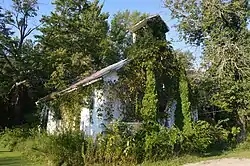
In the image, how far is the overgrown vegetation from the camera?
12.7 metres

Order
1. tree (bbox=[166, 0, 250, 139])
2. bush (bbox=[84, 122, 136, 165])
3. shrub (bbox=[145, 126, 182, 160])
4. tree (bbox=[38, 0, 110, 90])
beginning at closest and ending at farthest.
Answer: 1. bush (bbox=[84, 122, 136, 165])
2. shrub (bbox=[145, 126, 182, 160])
3. tree (bbox=[166, 0, 250, 139])
4. tree (bbox=[38, 0, 110, 90])

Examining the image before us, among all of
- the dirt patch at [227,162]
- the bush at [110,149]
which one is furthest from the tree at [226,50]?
the bush at [110,149]

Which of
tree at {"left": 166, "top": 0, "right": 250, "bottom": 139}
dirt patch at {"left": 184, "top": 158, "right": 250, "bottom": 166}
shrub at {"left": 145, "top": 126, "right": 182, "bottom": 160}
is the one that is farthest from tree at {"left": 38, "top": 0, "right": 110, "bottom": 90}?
dirt patch at {"left": 184, "top": 158, "right": 250, "bottom": 166}

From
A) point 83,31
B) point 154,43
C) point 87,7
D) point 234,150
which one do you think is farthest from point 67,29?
point 234,150

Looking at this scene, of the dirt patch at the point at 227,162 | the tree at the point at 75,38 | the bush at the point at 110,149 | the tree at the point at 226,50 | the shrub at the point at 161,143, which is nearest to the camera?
the bush at the point at 110,149

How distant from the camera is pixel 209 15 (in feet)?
65.6

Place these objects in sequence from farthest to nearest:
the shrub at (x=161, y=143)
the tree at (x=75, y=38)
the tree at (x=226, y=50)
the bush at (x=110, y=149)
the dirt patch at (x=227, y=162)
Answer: the tree at (x=75, y=38), the tree at (x=226, y=50), the shrub at (x=161, y=143), the dirt patch at (x=227, y=162), the bush at (x=110, y=149)

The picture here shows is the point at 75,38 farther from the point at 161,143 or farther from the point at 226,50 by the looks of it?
the point at 161,143

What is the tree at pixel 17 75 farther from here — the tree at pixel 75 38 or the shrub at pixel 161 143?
the shrub at pixel 161 143

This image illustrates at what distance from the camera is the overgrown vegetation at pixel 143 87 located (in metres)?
12.7

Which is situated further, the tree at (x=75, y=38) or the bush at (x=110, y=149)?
the tree at (x=75, y=38)

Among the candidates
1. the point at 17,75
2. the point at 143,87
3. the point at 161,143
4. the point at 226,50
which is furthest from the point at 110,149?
the point at 17,75

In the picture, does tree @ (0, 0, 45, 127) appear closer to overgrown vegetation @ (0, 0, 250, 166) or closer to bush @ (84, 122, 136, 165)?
overgrown vegetation @ (0, 0, 250, 166)

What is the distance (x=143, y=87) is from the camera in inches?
598
